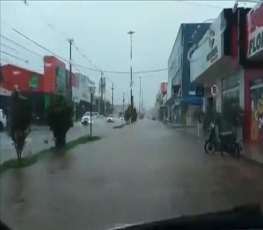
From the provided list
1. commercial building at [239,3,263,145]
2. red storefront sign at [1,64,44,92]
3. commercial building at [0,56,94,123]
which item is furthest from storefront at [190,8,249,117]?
red storefront sign at [1,64,44,92]

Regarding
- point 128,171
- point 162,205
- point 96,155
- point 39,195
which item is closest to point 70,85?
point 128,171

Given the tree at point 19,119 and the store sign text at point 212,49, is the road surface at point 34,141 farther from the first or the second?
the store sign text at point 212,49

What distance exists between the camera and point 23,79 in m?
15.0

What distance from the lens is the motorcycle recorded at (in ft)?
52.9

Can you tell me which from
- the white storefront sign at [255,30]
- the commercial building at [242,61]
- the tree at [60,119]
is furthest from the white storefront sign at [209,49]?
the tree at [60,119]

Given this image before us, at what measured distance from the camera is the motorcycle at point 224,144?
16116 millimetres

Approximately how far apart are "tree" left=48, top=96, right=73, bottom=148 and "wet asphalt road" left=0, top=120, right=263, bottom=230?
8.19ft

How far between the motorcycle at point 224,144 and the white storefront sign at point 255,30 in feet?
7.64

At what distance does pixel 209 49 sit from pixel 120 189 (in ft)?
48.8

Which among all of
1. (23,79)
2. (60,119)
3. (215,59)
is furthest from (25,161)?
(215,59)

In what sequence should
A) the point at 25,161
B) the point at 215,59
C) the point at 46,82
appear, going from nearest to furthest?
the point at 46,82, the point at 25,161, the point at 215,59

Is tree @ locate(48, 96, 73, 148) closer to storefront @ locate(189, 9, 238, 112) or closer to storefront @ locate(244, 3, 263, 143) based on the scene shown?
storefront @ locate(189, 9, 238, 112)

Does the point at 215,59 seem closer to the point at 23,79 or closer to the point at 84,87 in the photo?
the point at 84,87

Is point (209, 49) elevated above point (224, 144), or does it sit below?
above
